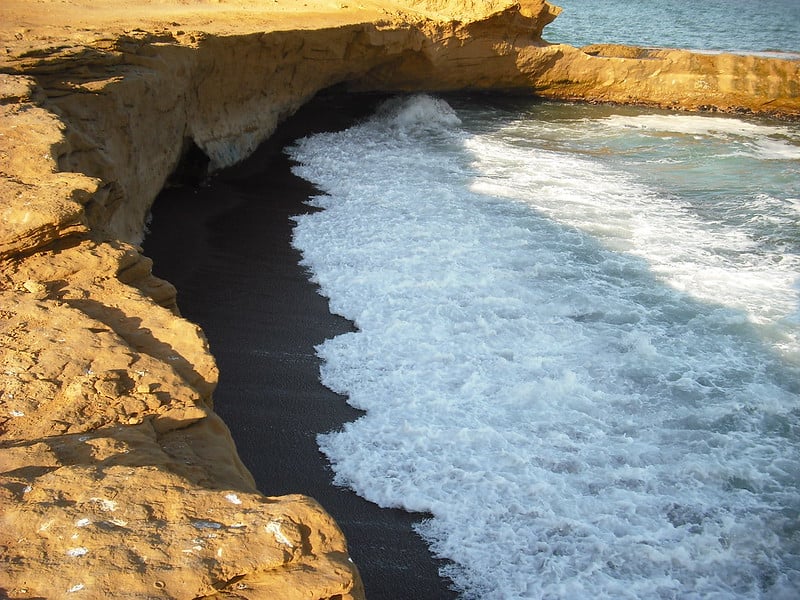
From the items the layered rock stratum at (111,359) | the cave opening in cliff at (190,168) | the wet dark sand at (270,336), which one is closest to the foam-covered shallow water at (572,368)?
the wet dark sand at (270,336)

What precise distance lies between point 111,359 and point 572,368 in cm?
405

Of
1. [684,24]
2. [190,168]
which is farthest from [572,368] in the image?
[684,24]

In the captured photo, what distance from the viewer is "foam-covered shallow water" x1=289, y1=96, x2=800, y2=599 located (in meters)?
4.88

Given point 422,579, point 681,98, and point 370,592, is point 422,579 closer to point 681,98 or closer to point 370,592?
point 370,592

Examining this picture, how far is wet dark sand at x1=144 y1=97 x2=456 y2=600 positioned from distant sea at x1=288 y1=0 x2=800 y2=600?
0.57ft

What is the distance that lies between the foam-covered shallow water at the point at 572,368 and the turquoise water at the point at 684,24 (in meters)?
16.1

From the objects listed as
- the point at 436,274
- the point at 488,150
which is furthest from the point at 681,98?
the point at 436,274

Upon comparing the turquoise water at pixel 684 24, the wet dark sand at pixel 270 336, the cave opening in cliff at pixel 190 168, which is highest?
the turquoise water at pixel 684 24

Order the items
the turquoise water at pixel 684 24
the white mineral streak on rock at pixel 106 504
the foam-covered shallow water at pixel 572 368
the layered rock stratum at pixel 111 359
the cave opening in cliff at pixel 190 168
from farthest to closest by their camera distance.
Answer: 1. the turquoise water at pixel 684 24
2. the cave opening in cliff at pixel 190 168
3. the foam-covered shallow water at pixel 572 368
4. the white mineral streak on rock at pixel 106 504
5. the layered rock stratum at pixel 111 359

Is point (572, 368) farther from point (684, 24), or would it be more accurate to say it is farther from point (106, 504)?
point (684, 24)

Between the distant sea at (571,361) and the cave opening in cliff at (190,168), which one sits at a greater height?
the cave opening in cliff at (190,168)

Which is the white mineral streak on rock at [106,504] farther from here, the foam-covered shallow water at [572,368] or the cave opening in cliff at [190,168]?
the cave opening in cliff at [190,168]

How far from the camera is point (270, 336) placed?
23.9ft

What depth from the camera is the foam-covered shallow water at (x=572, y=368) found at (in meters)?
4.88
